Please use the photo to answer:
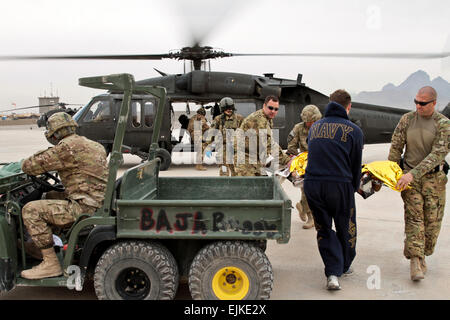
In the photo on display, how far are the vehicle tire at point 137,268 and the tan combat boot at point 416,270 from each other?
7.37 ft

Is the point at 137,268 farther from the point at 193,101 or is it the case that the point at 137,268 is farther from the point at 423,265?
the point at 193,101

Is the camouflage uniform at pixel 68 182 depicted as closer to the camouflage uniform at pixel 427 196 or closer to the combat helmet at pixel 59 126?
the combat helmet at pixel 59 126

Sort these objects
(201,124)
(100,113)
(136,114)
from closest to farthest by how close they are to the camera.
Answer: (100,113), (136,114), (201,124)

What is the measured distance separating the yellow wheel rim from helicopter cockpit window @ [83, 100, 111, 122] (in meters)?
9.62

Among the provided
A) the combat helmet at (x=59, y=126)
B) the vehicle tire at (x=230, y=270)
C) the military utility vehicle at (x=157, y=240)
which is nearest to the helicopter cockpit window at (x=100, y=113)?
the combat helmet at (x=59, y=126)

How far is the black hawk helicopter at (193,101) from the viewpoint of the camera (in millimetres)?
12297

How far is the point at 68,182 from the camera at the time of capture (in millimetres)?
3705

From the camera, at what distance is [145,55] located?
494 inches

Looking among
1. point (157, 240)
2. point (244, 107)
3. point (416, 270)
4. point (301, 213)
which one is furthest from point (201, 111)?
point (157, 240)

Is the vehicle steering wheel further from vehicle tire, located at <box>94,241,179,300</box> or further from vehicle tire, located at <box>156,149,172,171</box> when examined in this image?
vehicle tire, located at <box>156,149,172,171</box>

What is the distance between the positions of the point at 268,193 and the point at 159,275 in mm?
1656

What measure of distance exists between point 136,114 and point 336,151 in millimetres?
9328

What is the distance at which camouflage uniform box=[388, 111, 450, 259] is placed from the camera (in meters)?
4.09
